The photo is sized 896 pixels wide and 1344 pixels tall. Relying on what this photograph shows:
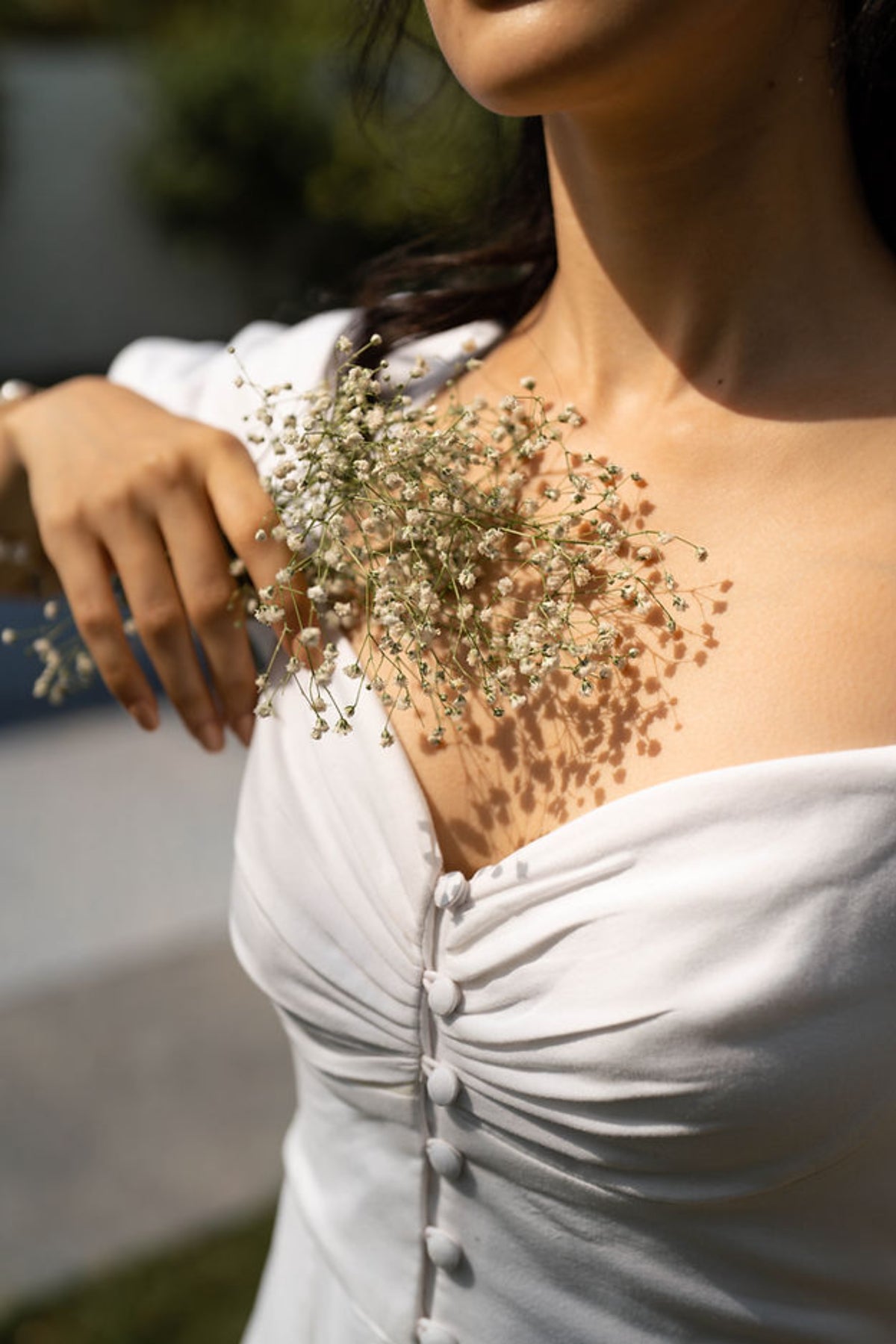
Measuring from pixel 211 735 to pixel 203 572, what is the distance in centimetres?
19

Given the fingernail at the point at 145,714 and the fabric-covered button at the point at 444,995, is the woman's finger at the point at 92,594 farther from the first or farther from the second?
the fabric-covered button at the point at 444,995

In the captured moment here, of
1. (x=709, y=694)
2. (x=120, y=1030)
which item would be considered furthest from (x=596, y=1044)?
(x=120, y=1030)

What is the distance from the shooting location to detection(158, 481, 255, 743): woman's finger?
4.63 ft

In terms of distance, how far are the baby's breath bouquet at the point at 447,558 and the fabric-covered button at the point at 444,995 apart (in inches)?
8.1

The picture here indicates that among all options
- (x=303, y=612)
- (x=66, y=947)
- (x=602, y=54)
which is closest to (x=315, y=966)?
(x=303, y=612)

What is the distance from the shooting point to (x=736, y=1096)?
43.9 inches

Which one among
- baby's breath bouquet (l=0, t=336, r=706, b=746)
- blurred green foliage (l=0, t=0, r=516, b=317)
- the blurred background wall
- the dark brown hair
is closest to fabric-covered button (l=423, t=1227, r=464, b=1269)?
baby's breath bouquet (l=0, t=336, r=706, b=746)

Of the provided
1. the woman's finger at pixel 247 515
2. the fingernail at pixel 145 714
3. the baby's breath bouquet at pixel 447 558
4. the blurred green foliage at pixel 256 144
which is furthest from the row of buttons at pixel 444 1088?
the blurred green foliage at pixel 256 144

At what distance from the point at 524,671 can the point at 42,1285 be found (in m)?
2.66

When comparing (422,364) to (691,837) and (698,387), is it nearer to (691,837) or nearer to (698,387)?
(698,387)

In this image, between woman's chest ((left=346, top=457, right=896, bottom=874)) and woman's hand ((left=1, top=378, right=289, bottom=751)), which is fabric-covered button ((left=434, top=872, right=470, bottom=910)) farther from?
woman's hand ((left=1, top=378, right=289, bottom=751))

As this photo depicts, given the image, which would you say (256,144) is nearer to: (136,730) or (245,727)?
(136,730)

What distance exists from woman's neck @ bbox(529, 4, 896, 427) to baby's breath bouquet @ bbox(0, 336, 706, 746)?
4.7 inches

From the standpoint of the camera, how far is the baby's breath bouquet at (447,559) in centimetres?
125
